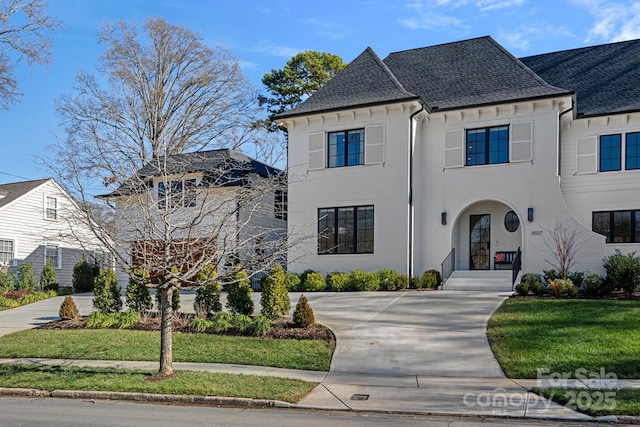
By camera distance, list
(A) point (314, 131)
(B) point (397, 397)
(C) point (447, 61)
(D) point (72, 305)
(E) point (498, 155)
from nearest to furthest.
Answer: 1. (B) point (397, 397)
2. (D) point (72, 305)
3. (E) point (498, 155)
4. (A) point (314, 131)
5. (C) point (447, 61)

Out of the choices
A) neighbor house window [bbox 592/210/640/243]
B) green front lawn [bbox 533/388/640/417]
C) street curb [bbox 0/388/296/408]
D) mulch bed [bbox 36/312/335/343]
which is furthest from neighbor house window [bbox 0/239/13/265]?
green front lawn [bbox 533/388/640/417]

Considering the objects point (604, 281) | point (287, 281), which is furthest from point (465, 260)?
point (287, 281)

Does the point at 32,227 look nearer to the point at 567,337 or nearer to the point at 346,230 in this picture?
the point at 346,230

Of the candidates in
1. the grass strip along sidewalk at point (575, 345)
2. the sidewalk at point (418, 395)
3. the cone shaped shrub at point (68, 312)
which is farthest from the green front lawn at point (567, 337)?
the cone shaped shrub at point (68, 312)

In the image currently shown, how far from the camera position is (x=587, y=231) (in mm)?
19234

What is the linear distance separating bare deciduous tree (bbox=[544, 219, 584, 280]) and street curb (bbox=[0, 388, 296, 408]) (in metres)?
13.2

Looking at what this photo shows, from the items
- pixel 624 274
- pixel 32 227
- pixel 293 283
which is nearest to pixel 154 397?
pixel 293 283

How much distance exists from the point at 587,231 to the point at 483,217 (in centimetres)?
377

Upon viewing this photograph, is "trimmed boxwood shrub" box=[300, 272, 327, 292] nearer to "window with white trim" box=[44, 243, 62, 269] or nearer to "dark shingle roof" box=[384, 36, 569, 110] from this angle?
"dark shingle roof" box=[384, 36, 569, 110]

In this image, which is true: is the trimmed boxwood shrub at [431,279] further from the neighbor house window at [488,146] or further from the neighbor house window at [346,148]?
the neighbor house window at [346,148]

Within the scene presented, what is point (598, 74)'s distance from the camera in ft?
75.9

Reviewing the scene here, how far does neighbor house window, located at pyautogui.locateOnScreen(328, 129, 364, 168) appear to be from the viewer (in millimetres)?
21953

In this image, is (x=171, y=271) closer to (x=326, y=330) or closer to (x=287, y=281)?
(x=326, y=330)

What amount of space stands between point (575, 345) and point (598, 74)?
15641 millimetres
